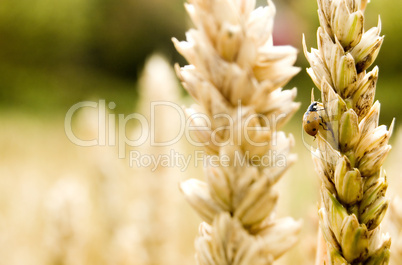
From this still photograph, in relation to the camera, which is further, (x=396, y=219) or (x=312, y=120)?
(x=396, y=219)

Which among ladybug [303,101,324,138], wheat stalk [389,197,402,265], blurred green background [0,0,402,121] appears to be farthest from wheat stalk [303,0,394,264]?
blurred green background [0,0,402,121]

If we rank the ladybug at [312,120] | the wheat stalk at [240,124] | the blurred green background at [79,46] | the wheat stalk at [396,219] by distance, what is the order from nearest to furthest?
the wheat stalk at [240,124]
the ladybug at [312,120]
the wheat stalk at [396,219]
the blurred green background at [79,46]

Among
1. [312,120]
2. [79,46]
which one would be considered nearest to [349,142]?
[312,120]

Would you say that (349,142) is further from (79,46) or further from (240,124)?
(79,46)

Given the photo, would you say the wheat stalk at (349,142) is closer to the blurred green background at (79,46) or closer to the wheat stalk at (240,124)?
the wheat stalk at (240,124)

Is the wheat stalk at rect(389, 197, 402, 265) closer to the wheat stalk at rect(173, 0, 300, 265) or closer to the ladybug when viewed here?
the ladybug

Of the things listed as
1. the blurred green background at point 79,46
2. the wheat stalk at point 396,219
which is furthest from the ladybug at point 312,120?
the blurred green background at point 79,46

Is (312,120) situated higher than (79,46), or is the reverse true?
(79,46)
